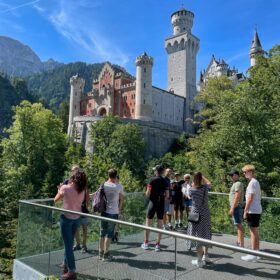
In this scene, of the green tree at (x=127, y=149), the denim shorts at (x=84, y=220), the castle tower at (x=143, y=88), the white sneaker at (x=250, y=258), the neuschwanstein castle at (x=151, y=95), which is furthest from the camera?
the castle tower at (x=143, y=88)

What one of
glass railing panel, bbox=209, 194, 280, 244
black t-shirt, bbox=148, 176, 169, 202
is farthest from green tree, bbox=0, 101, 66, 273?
black t-shirt, bbox=148, 176, 169, 202

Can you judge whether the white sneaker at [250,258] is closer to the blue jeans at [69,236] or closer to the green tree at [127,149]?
the blue jeans at [69,236]

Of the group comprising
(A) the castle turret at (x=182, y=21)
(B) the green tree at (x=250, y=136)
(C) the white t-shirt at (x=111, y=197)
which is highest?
(A) the castle turret at (x=182, y=21)

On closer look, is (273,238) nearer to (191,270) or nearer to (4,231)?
(191,270)

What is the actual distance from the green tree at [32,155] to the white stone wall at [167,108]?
1037 inches

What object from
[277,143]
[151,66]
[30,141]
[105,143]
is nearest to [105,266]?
[277,143]

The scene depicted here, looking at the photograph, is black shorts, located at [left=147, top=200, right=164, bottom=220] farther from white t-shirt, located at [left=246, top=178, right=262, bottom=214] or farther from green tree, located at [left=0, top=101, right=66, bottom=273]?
green tree, located at [left=0, top=101, right=66, bottom=273]

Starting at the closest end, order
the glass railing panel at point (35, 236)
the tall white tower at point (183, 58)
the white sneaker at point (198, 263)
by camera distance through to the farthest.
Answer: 1. the white sneaker at point (198, 263)
2. the glass railing panel at point (35, 236)
3. the tall white tower at point (183, 58)

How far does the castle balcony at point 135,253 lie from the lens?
3770mm

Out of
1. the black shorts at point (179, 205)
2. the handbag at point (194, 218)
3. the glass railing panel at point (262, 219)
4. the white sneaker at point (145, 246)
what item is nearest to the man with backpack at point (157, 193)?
the handbag at point (194, 218)

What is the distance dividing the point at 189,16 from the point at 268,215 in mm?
83690

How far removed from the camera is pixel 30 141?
154ft

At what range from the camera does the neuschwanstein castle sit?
64188 millimetres

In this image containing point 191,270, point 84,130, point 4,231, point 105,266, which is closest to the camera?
point 191,270
